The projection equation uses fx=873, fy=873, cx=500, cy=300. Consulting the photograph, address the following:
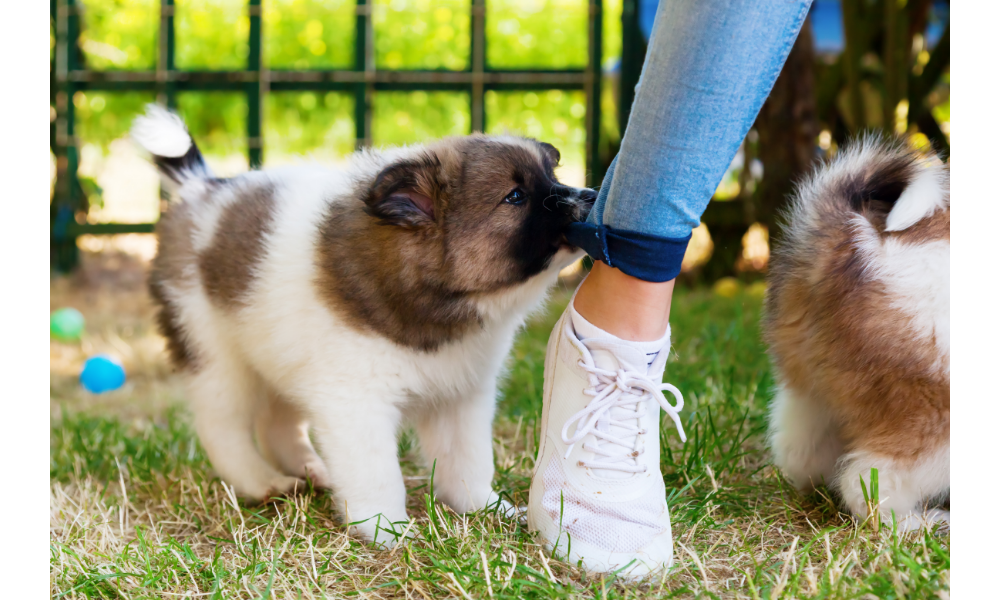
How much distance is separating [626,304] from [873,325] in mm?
483

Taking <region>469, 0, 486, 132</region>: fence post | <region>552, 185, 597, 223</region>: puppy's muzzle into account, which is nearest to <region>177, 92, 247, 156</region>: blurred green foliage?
<region>469, 0, 486, 132</region>: fence post

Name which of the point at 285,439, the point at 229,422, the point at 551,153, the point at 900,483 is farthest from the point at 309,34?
the point at 900,483

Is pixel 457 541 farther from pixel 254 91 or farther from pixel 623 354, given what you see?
pixel 254 91

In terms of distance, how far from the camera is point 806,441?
6.39 ft

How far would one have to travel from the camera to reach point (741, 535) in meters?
1.75

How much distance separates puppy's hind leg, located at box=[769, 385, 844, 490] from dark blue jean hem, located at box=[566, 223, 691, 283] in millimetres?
579

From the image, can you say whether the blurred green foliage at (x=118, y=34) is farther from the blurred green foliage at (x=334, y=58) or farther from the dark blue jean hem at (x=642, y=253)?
the dark blue jean hem at (x=642, y=253)

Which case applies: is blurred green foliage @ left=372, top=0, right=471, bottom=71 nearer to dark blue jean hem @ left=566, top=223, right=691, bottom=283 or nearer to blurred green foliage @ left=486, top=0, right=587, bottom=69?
blurred green foliage @ left=486, top=0, right=587, bottom=69

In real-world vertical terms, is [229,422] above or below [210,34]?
below

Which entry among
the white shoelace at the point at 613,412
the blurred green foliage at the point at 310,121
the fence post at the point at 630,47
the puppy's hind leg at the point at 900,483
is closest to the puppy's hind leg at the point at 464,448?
the white shoelace at the point at 613,412

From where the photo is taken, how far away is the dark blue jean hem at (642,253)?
1533 millimetres

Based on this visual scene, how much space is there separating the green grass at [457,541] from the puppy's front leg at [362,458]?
68mm

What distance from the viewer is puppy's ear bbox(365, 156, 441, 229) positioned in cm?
182

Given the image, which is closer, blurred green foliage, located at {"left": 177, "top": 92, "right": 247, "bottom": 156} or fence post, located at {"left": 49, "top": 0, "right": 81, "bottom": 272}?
fence post, located at {"left": 49, "top": 0, "right": 81, "bottom": 272}
